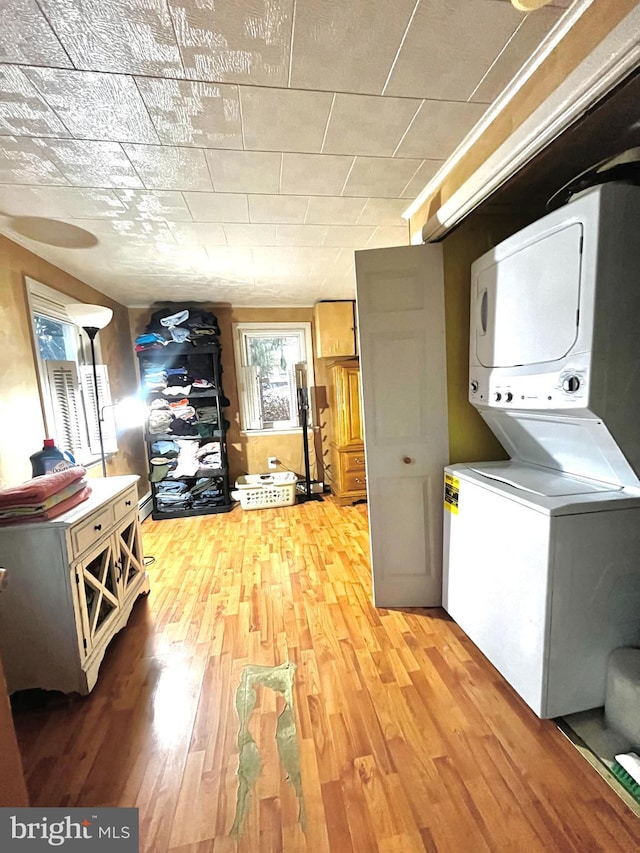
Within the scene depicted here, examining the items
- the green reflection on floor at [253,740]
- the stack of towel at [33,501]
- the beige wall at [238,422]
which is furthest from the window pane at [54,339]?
the green reflection on floor at [253,740]

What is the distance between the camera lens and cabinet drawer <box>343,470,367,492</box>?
392 centimetres

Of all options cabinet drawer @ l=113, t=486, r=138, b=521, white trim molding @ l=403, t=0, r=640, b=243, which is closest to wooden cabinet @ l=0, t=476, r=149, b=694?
cabinet drawer @ l=113, t=486, r=138, b=521

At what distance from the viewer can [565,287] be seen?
123 centimetres

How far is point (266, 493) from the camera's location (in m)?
3.96

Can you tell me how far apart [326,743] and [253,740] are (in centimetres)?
28

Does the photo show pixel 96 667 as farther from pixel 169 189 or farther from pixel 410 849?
pixel 169 189

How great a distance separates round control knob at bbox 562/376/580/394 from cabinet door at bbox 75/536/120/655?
211 cm

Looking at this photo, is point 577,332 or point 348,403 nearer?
point 577,332

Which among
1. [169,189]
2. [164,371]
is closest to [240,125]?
[169,189]

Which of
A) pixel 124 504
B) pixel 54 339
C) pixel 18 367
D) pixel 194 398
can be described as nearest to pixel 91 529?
pixel 124 504

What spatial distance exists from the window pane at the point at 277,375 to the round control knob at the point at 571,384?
3.40 metres

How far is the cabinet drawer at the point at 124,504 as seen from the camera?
2.00 meters

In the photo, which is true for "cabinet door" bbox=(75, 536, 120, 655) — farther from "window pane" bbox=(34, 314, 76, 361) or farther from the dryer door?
the dryer door

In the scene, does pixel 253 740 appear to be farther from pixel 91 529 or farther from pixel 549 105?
pixel 549 105
